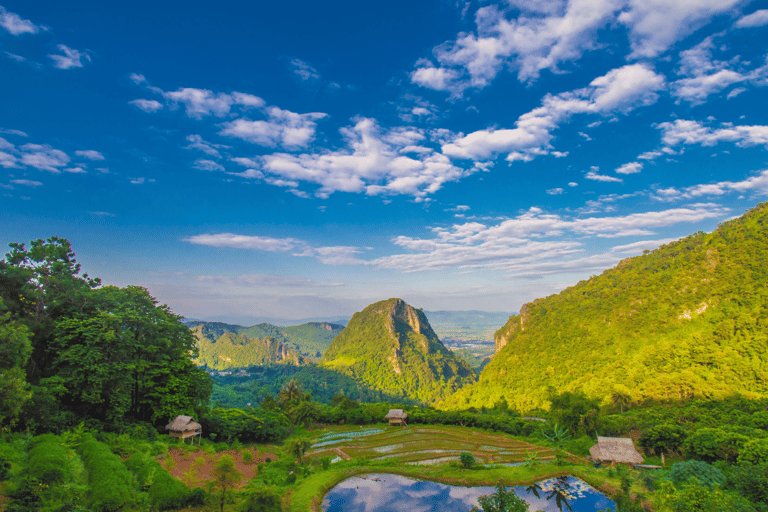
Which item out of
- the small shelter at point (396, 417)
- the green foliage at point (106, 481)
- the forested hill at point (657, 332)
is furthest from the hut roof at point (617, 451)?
the green foliage at point (106, 481)

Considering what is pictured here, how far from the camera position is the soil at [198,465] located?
16.1 meters

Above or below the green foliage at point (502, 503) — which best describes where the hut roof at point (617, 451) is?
below

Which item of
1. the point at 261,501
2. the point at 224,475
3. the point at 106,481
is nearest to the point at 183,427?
the point at 106,481

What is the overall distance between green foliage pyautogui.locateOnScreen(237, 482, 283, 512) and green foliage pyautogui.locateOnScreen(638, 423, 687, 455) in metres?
36.3

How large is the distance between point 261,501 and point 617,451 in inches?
1159

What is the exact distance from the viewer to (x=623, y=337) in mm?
73312

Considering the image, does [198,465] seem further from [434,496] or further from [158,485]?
[434,496]

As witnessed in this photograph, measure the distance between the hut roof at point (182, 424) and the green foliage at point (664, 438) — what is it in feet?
132

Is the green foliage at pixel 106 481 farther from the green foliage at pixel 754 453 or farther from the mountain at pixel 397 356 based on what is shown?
the mountain at pixel 397 356

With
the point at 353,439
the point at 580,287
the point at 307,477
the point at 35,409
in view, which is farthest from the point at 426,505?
the point at 580,287

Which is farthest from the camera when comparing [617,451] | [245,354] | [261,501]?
[245,354]

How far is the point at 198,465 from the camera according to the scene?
1823 cm

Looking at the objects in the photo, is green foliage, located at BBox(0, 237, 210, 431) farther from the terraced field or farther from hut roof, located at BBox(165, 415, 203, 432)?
the terraced field

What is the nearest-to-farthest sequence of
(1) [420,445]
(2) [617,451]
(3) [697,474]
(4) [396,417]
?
(3) [697,474] < (2) [617,451] < (1) [420,445] < (4) [396,417]
